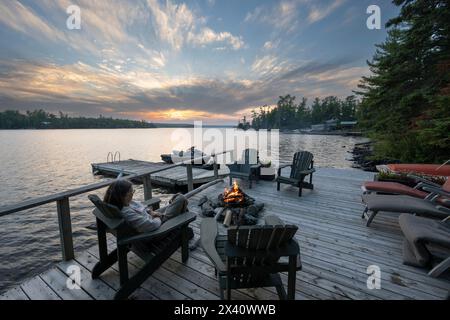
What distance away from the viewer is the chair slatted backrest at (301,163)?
16.4 ft

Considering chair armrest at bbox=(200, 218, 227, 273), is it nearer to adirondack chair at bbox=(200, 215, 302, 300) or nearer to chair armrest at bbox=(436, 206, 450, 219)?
adirondack chair at bbox=(200, 215, 302, 300)

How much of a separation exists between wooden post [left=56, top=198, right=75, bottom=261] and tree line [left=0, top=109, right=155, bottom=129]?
92.5 meters

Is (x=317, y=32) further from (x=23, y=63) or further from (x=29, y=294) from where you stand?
(x=23, y=63)

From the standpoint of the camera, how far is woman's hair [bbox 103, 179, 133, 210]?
6.08 feet

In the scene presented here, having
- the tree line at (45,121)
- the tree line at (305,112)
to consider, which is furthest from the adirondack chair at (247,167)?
the tree line at (45,121)

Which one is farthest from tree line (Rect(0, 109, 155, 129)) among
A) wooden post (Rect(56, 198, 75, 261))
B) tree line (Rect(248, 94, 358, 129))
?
wooden post (Rect(56, 198, 75, 261))

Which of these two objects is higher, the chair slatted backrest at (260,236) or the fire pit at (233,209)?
the chair slatted backrest at (260,236)

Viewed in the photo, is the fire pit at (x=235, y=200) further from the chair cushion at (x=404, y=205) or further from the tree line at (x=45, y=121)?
the tree line at (x=45, y=121)

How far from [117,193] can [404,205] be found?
396 cm

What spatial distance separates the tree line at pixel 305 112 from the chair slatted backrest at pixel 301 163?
7846cm

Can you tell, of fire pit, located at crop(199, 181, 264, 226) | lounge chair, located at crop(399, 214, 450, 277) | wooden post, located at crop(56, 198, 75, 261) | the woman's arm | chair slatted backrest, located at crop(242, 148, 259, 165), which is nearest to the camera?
the woman's arm

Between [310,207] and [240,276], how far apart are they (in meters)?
2.91

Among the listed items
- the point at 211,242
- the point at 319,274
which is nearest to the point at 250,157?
the point at 319,274

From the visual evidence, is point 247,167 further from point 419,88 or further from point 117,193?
point 419,88
